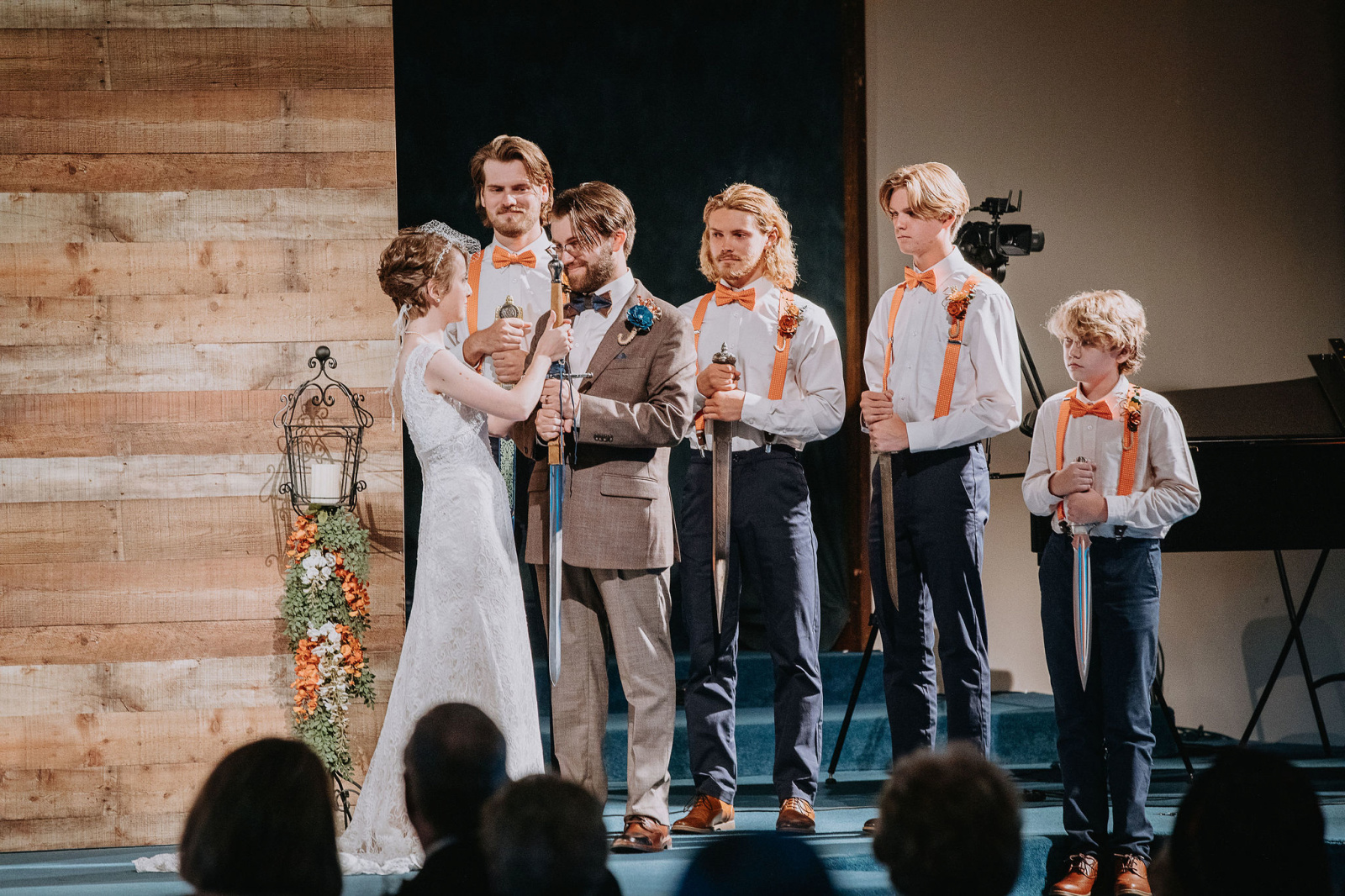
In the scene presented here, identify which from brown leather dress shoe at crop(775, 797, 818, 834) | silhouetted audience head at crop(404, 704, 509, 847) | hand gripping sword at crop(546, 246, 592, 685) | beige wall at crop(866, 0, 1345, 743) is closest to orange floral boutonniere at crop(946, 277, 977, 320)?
hand gripping sword at crop(546, 246, 592, 685)

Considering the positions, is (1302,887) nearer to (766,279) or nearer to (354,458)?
(766,279)

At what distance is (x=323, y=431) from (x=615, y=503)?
1.11 meters

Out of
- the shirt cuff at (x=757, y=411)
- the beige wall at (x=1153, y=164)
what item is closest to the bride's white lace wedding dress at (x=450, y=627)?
the shirt cuff at (x=757, y=411)

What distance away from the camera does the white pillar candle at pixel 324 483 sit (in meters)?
3.65

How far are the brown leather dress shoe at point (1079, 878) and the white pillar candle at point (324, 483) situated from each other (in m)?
2.27

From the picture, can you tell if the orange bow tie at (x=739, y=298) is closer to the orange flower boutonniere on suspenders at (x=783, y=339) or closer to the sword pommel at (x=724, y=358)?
the orange flower boutonniere on suspenders at (x=783, y=339)

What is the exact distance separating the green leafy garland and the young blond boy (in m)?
1.99

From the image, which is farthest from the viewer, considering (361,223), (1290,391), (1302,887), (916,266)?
(1290,391)

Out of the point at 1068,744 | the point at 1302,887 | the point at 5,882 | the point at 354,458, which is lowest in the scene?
the point at 5,882

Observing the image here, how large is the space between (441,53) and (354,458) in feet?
7.90

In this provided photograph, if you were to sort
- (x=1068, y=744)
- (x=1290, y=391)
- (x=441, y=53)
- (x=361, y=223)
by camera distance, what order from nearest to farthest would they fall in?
(x=1068, y=744) → (x=361, y=223) → (x=1290, y=391) → (x=441, y=53)

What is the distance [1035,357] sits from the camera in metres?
5.66

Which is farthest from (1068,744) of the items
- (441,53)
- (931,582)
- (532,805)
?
(441,53)

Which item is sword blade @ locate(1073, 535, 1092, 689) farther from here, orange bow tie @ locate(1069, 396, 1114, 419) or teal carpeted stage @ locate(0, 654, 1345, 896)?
teal carpeted stage @ locate(0, 654, 1345, 896)
